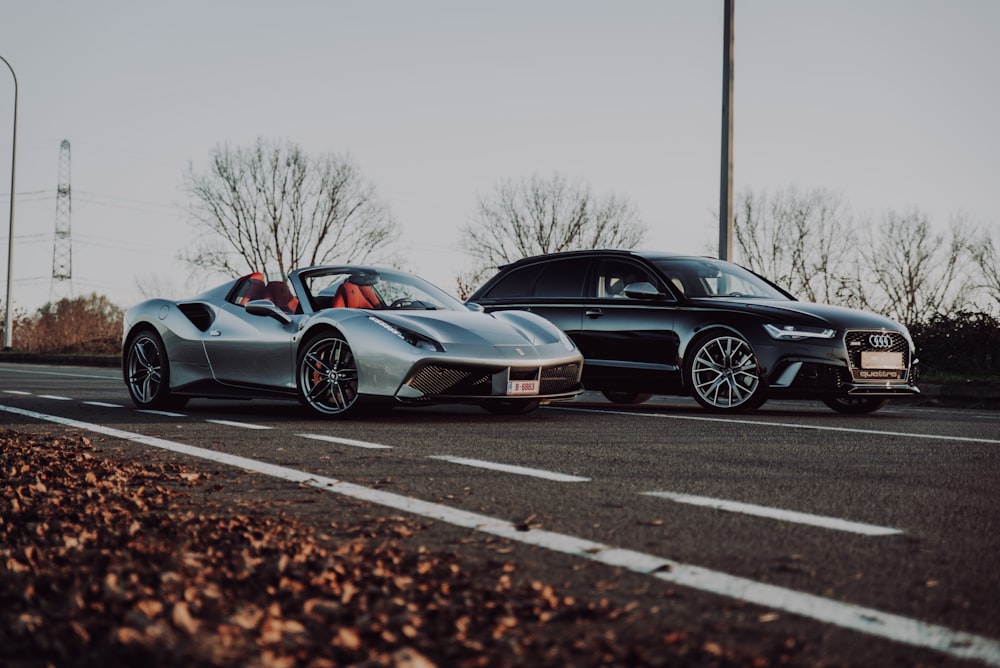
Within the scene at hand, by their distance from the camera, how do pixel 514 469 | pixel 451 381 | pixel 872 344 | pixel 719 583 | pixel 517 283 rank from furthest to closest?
pixel 517 283
pixel 872 344
pixel 451 381
pixel 514 469
pixel 719 583

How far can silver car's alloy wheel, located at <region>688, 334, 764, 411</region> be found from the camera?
1029cm

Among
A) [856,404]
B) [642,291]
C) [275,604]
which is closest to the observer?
[275,604]

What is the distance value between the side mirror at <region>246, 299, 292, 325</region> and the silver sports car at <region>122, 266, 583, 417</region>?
0.04 ft

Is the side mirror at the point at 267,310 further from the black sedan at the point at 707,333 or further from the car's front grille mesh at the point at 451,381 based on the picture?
the black sedan at the point at 707,333

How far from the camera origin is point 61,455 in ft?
22.5

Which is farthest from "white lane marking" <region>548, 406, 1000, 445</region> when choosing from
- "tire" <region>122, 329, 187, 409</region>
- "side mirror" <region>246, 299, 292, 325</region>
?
"tire" <region>122, 329, 187, 409</region>

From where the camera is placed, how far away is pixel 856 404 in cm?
1116

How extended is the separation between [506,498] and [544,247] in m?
51.2

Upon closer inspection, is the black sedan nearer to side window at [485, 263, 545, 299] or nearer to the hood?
side window at [485, 263, 545, 299]

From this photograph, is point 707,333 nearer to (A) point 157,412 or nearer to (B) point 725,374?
(B) point 725,374

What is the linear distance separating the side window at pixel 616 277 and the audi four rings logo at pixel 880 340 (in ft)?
7.05

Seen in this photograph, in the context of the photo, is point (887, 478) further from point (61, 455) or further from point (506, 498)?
point (61, 455)

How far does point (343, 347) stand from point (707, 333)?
324 cm

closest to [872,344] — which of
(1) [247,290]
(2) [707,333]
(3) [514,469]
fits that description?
(2) [707,333]
